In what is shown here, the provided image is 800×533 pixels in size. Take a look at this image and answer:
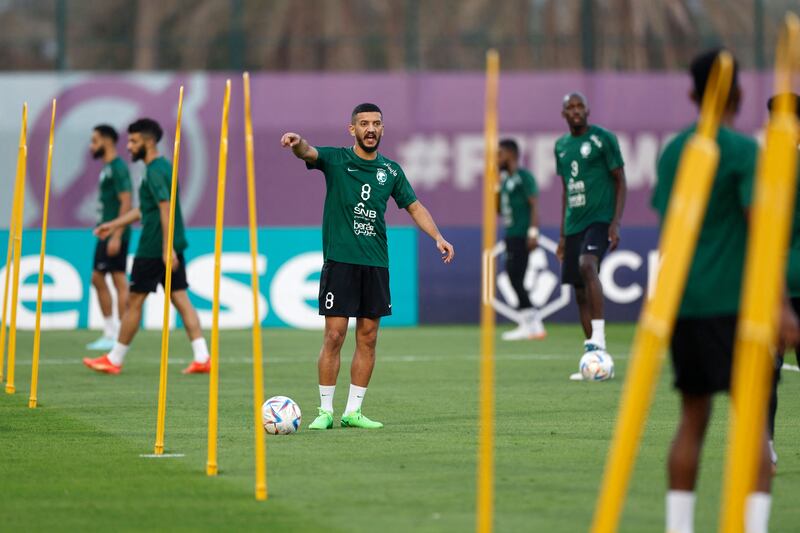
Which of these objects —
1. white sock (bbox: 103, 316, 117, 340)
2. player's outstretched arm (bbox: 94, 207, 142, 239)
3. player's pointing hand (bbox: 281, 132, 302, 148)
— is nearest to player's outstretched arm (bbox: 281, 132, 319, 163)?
player's pointing hand (bbox: 281, 132, 302, 148)

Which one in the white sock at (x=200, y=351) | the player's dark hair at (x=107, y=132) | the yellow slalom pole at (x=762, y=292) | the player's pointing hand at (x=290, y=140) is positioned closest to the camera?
the yellow slalom pole at (x=762, y=292)

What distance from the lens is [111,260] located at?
18125mm

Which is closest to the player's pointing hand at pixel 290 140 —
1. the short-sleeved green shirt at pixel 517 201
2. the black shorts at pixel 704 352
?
the black shorts at pixel 704 352

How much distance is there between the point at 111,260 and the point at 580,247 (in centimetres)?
593

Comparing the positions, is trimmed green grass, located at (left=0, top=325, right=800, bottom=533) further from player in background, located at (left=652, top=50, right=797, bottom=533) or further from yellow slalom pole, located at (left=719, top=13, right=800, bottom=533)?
yellow slalom pole, located at (left=719, top=13, right=800, bottom=533)

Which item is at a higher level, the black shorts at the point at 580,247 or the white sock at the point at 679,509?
the black shorts at the point at 580,247

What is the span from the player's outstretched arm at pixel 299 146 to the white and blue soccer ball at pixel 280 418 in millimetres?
1584

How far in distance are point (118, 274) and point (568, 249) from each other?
5775mm

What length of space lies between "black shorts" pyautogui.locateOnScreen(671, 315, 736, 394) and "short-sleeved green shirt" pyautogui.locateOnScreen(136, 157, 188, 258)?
29.2 feet

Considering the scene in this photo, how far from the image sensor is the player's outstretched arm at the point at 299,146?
9.32 metres

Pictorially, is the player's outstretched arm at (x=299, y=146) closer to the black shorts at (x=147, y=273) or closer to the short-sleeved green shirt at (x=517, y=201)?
the black shorts at (x=147, y=273)

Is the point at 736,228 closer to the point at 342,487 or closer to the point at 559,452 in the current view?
the point at 342,487

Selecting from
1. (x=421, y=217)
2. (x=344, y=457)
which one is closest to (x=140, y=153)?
(x=421, y=217)

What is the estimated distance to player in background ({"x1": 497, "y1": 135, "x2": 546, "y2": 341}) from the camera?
20.2 m
